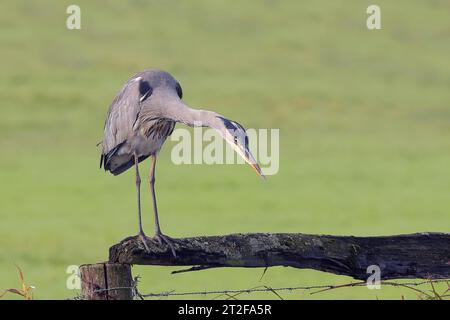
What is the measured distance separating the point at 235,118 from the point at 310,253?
29.9m

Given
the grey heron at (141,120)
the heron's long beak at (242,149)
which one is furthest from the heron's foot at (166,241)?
the grey heron at (141,120)

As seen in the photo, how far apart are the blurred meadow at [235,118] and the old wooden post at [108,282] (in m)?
8.17

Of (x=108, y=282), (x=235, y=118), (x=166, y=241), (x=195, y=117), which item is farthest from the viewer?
(x=235, y=118)

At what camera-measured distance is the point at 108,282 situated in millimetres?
5590

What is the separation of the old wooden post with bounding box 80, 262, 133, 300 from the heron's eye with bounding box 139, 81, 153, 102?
8.55 ft

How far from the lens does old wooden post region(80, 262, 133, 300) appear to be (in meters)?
5.59

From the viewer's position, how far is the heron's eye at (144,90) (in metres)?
8.09

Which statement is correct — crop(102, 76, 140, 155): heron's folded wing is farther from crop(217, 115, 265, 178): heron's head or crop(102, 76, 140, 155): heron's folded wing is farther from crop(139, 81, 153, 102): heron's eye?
crop(217, 115, 265, 178): heron's head

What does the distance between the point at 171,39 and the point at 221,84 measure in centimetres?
596

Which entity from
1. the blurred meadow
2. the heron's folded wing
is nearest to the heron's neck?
the heron's folded wing

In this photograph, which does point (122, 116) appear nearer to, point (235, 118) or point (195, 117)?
point (195, 117)

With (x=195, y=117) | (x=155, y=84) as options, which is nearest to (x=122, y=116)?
(x=155, y=84)

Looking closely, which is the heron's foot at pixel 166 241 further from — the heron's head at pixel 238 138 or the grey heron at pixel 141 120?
the grey heron at pixel 141 120
